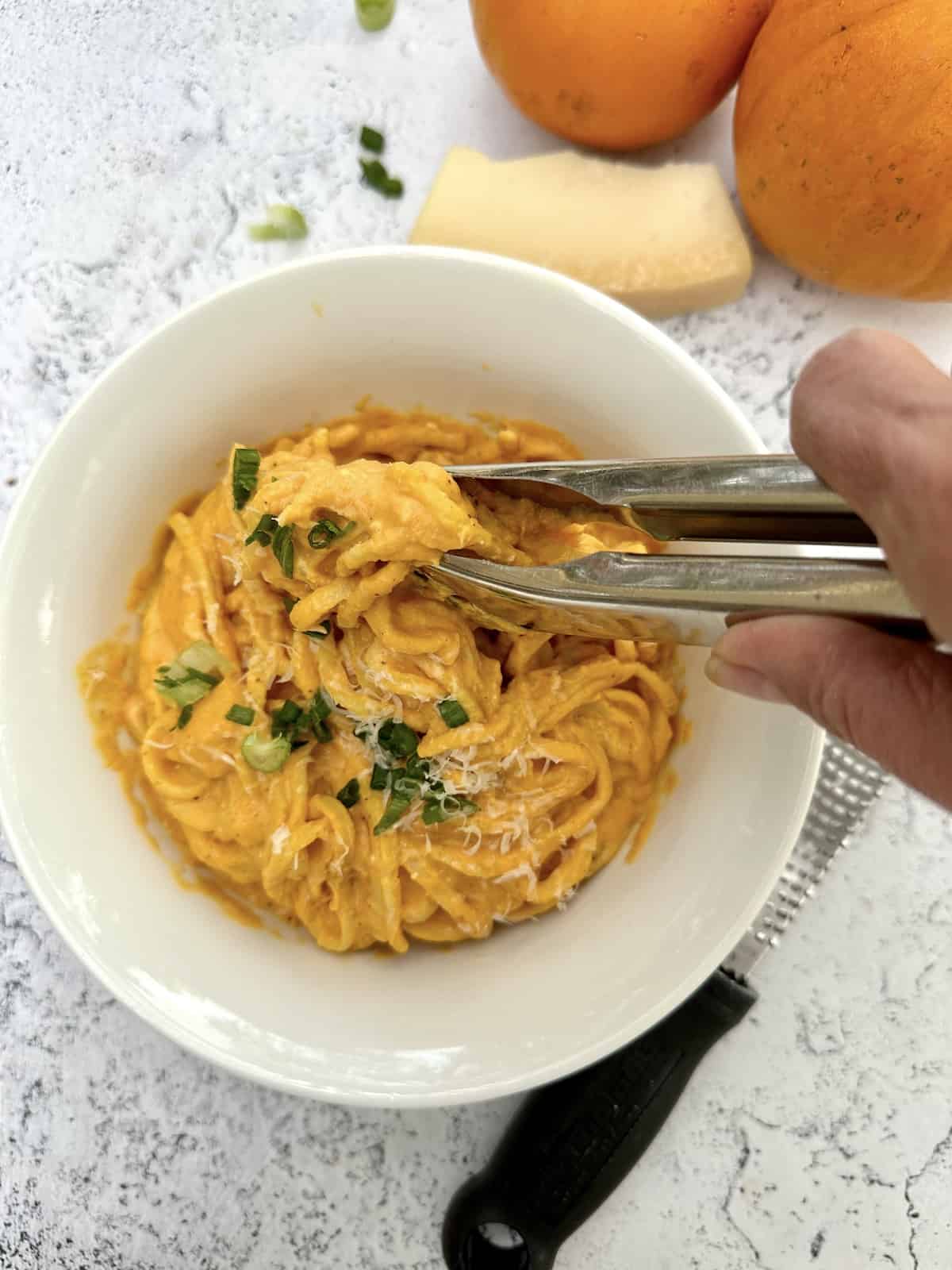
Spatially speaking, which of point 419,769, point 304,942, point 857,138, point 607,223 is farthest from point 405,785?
point 857,138

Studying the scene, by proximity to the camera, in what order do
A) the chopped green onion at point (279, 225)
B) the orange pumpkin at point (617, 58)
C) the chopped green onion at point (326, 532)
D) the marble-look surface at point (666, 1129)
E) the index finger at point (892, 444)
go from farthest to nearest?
the chopped green onion at point (279, 225) < the marble-look surface at point (666, 1129) < the orange pumpkin at point (617, 58) < the chopped green onion at point (326, 532) < the index finger at point (892, 444)

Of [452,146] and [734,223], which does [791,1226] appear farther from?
[452,146]

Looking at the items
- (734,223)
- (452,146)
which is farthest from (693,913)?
(452,146)

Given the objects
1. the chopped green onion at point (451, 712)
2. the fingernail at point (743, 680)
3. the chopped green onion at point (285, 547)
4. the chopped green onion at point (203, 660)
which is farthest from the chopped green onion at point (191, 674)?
the fingernail at point (743, 680)

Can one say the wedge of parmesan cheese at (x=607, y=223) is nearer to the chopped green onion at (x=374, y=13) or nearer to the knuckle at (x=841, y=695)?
the chopped green onion at (x=374, y=13)

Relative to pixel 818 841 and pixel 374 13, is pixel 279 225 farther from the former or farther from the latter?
pixel 818 841

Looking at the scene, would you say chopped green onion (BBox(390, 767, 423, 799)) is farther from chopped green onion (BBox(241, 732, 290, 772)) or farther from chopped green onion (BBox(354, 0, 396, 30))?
chopped green onion (BBox(354, 0, 396, 30))
